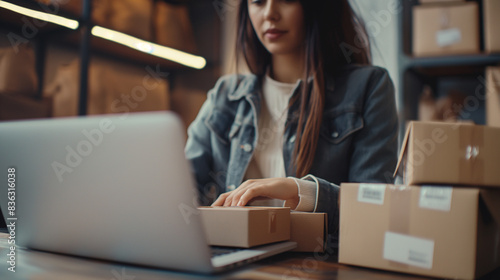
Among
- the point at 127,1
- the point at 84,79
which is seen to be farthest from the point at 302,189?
the point at 127,1

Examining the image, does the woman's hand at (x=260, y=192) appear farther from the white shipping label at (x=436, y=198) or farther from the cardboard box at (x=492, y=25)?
the cardboard box at (x=492, y=25)

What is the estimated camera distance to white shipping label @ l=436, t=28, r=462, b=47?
Result: 1.81 meters

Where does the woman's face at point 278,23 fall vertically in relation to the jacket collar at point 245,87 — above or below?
above

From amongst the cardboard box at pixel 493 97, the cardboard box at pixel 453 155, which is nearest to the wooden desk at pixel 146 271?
the cardboard box at pixel 453 155

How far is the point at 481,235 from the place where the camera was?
1.53 feet

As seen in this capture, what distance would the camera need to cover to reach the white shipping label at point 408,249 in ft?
1.52

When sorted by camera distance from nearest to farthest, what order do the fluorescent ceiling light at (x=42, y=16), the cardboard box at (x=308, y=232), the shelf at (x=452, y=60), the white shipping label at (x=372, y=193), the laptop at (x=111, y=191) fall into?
the laptop at (x=111, y=191) < the white shipping label at (x=372, y=193) < the cardboard box at (x=308, y=232) < the fluorescent ceiling light at (x=42, y=16) < the shelf at (x=452, y=60)

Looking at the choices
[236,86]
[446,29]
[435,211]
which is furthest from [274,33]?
[446,29]

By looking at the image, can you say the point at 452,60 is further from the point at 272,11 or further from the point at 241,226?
the point at 241,226

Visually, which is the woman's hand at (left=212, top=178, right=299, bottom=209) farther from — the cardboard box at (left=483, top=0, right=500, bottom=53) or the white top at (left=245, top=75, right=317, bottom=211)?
the cardboard box at (left=483, top=0, right=500, bottom=53)

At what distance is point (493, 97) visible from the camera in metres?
1.75

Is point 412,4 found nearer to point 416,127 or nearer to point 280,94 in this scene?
point 280,94

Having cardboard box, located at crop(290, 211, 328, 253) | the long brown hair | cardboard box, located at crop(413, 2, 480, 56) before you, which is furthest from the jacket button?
cardboard box, located at crop(413, 2, 480, 56)

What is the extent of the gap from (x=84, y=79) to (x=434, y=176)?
5.19 ft
